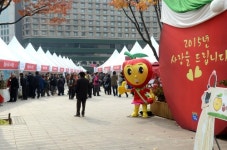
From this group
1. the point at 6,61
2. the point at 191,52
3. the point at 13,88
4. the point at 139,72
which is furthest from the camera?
the point at 13,88

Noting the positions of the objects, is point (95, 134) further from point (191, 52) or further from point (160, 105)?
point (160, 105)

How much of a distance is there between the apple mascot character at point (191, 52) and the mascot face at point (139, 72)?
3.70 ft

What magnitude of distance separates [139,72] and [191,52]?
114 inches

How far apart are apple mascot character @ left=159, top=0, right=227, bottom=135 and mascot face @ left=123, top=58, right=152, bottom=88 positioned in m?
1.13

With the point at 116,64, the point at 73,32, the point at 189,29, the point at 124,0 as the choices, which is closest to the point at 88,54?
the point at 73,32

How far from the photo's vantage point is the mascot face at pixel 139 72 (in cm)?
1116

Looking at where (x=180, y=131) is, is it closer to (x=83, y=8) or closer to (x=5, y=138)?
(x=5, y=138)

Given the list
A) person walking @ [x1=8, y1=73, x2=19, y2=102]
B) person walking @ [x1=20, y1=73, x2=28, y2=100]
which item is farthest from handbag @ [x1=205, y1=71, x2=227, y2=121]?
person walking @ [x1=20, y1=73, x2=28, y2=100]

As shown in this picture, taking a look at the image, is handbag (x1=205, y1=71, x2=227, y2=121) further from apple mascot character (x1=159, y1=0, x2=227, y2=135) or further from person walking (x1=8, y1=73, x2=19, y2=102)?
person walking (x1=8, y1=73, x2=19, y2=102)

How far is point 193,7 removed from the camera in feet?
26.8

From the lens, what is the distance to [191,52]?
28.1 feet

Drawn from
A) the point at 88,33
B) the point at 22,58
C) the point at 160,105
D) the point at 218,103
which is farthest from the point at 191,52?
the point at 88,33

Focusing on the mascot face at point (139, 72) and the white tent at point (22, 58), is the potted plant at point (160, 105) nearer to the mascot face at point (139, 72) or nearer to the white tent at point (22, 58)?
the mascot face at point (139, 72)

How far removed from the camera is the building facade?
9988cm
